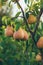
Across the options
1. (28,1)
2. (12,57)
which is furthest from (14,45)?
(28,1)

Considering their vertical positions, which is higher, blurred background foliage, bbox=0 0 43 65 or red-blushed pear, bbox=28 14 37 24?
red-blushed pear, bbox=28 14 37 24

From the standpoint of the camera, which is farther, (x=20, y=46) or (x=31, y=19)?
(x=20, y=46)

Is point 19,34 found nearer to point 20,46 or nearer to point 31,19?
point 31,19

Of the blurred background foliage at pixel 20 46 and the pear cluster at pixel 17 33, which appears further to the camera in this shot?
the blurred background foliage at pixel 20 46

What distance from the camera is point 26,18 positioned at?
1.75 meters

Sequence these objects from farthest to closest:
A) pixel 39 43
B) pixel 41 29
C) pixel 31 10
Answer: pixel 41 29
pixel 31 10
pixel 39 43

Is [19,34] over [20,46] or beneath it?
over

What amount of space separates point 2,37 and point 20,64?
0.89 ft

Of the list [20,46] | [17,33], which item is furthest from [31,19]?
[20,46]

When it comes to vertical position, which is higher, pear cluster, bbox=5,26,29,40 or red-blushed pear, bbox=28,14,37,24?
red-blushed pear, bbox=28,14,37,24

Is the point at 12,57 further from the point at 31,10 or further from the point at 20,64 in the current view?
the point at 31,10

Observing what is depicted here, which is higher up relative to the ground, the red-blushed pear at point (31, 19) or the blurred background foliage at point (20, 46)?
the red-blushed pear at point (31, 19)

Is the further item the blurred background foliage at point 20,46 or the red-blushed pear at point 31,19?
the blurred background foliage at point 20,46

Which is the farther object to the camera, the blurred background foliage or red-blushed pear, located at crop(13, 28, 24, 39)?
the blurred background foliage
